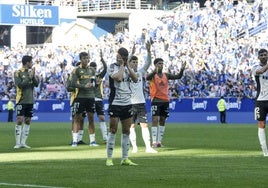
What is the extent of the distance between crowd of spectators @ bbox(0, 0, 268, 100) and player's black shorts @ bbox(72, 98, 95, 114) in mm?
23960

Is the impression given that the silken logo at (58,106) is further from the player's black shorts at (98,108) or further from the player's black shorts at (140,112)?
the player's black shorts at (140,112)

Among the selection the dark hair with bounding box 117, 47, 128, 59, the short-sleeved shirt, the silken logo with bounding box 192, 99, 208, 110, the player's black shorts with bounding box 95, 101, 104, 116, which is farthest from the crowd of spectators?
the dark hair with bounding box 117, 47, 128, 59

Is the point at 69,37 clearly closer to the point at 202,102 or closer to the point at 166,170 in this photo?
the point at 202,102

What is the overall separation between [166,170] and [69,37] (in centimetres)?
6994

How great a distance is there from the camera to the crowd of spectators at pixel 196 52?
50.2 m

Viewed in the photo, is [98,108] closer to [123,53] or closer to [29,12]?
[123,53]

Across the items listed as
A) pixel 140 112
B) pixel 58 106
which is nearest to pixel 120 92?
pixel 140 112

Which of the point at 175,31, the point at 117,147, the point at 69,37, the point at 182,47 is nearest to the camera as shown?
the point at 117,147

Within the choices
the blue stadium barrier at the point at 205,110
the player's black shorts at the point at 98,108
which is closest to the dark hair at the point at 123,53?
the player's black shorts at the point at 98,108

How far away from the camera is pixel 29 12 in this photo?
68625 mm

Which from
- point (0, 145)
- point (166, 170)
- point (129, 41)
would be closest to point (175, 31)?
point (129, 41)

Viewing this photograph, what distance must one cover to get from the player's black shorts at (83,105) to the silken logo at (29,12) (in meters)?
44.7

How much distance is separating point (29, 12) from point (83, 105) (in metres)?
45.1

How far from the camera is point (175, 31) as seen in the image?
198 feet
